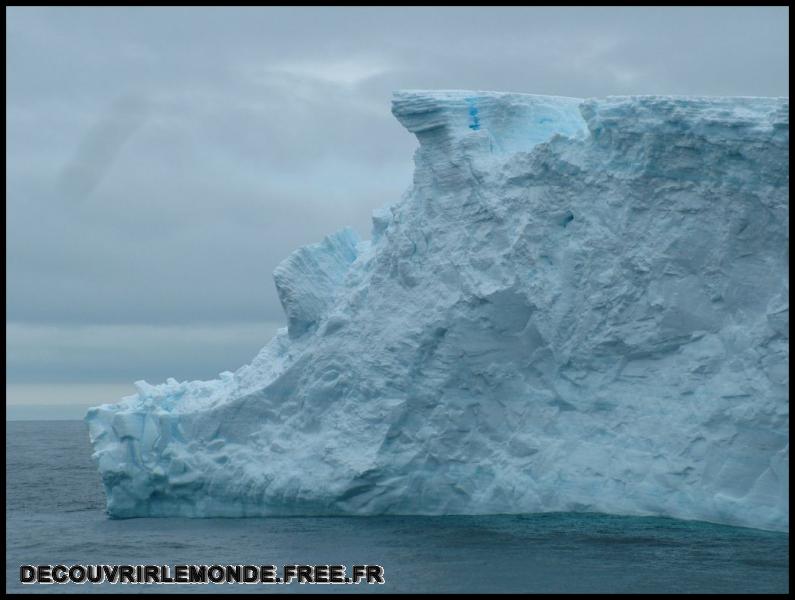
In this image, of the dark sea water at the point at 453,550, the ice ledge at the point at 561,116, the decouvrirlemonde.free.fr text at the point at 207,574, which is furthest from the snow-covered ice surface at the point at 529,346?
the decouvrirlemonde.free.fr text at the point at 207,574

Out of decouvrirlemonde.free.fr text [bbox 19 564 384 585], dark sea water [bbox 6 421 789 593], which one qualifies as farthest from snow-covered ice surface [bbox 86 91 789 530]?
decouvrirlemonde.free.fr text [bbox 19 564 384 585]

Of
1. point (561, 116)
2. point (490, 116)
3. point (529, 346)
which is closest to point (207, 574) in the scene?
point (529, 346)

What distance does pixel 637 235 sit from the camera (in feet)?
60.1

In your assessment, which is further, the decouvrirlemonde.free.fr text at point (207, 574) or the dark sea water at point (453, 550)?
the decouvrirlemonde.free.fr text at point (207, 574)

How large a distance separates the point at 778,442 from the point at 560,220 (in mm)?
4546

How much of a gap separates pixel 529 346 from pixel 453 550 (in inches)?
144

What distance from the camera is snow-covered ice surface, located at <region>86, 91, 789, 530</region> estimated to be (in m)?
17.4

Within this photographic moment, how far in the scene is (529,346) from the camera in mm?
19031

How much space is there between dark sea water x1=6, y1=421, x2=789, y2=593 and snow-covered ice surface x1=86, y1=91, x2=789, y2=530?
0.45 metres

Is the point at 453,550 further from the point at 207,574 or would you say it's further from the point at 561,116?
the point at 561,116

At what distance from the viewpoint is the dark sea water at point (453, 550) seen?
14.9 metres

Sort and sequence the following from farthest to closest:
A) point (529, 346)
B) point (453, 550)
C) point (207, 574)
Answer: point (529, 346), point (453, 550), point (207, 574)

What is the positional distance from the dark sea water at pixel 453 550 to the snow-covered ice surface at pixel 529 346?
447 mm

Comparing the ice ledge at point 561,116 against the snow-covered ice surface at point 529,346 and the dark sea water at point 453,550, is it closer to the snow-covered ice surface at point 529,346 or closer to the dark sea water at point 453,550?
the snow-covered ice surface at point 529,346
